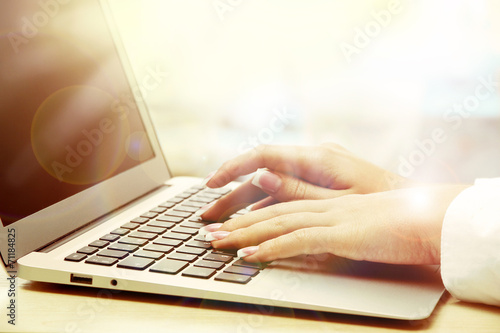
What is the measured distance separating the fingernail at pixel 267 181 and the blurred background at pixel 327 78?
A: 482mm

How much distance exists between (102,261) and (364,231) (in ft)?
1.00

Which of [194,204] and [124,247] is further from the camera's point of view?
[194,204]

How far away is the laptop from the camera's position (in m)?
0.55

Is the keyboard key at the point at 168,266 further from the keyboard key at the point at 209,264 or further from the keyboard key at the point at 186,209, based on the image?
the keyboard key at the point at 186,209

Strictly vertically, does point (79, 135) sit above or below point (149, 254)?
above

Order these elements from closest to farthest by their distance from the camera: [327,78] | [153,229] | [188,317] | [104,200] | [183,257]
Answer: [188,317] → [183,257] → [153,229] → [104,200] → [327,78]

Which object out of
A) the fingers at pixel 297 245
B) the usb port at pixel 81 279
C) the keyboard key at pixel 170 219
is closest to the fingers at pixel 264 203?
the keyboard key at pixel 170 219

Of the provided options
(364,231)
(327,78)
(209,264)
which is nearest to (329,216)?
(364,231)

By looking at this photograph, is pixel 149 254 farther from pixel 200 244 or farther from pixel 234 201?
pixel 234 201

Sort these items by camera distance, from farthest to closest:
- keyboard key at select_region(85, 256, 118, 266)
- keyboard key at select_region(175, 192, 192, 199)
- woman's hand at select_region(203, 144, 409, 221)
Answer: keyboard key at select_region(175, 192, 192, 199)
woman's hand at select_region(203, 144, 409, 221)
keyboard key at select_region(85, 256, 118, 266)

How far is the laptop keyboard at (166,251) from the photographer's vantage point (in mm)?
577

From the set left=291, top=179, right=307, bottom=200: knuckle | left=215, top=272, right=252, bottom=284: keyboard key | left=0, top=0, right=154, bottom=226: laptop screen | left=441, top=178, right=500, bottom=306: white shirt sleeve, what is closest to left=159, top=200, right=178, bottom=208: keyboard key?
left=0, top=0, right=154, bottom=226: laptop screen

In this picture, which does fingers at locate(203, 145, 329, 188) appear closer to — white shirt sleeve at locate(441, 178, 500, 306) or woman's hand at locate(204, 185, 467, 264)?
woman's hand at locate(204, 185, 467, 264)

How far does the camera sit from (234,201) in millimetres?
814
